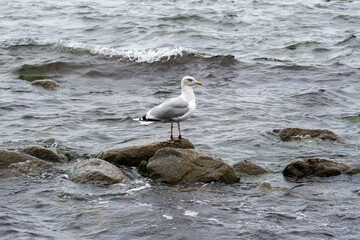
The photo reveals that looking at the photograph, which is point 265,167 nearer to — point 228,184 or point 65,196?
point 228,184

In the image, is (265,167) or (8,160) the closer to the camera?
(8,160)

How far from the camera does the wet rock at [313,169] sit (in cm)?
780

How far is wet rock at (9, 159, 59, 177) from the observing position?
7691mm

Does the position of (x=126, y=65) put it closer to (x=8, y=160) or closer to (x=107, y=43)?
(x=107, y=43)

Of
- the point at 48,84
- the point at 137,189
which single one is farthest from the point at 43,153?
the point at 48,84

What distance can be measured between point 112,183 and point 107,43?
447 inches

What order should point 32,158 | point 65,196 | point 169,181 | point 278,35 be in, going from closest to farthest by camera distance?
point 65,196, point 169,181, point 32,158, point 278,35

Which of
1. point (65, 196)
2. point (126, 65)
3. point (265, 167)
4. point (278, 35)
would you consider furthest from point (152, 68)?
point (65, 196)

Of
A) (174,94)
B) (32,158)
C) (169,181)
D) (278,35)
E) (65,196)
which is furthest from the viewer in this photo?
(278,35)

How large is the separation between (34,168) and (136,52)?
9.13 m

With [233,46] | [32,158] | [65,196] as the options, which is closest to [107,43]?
[233,46]

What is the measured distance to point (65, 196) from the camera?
6.95 m

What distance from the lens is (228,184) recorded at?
748cm

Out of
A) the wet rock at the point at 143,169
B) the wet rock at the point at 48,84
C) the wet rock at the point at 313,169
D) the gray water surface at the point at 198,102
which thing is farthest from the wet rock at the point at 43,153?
the wet rock at the point at 48,84
